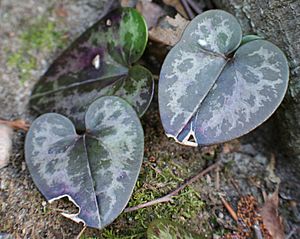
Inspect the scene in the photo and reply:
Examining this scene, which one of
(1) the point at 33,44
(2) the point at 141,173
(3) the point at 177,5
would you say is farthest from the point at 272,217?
(1) the point at 33,44

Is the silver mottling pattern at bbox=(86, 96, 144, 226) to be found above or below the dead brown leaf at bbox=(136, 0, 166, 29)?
below

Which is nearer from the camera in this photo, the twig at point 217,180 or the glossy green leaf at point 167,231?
the glossy green leaf at point 167,231

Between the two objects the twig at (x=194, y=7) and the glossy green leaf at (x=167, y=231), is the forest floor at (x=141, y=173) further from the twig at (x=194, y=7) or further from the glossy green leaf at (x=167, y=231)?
the twig at (x=194, y=7)

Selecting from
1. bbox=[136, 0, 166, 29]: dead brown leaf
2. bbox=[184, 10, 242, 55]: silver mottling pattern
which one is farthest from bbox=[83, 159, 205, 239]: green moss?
bbox=[136, 0, 166, 29]: dead brown leaf

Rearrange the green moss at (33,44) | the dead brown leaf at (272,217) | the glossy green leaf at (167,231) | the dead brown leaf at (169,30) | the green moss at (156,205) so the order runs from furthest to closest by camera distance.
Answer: the green moss at (33,44) → the dead brown leaf at (169,30) → the dead brown leaf at (272,217) → the green moss at (156,205) → the glossy green leaf at (167,231)

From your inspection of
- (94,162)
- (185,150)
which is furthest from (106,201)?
(185,150)

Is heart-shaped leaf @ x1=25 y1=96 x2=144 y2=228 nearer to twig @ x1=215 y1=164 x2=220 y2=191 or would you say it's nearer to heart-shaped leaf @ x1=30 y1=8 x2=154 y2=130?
heart-shaped leaf @ x1=30 y1=8 x2=154 y2=130

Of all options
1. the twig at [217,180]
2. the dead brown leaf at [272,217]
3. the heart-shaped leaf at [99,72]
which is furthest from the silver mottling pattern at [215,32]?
the dead brown leaf at [272,217]
